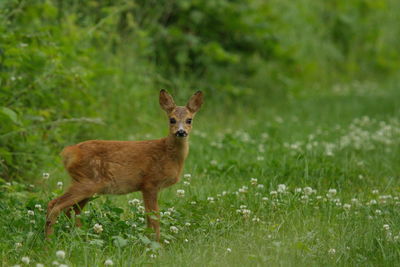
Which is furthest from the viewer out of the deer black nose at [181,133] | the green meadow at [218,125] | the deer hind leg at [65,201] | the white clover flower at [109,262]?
the deer black nose at [181,133]

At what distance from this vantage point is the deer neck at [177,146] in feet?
18.0

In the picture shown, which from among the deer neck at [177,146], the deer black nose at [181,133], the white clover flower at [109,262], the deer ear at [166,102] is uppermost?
the deer ear at [166,102]

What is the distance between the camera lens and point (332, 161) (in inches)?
282

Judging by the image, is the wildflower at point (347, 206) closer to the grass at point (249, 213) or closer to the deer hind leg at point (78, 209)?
the grass at point (249, 213)

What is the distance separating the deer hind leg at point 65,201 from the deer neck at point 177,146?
0.78 m

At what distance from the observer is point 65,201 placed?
16.1 feet

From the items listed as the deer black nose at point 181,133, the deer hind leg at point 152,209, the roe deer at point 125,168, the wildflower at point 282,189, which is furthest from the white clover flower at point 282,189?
the deer hind leg at point 152,209

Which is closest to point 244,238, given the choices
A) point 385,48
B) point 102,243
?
point 102,243

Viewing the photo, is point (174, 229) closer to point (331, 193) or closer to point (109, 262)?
point (109, 262)

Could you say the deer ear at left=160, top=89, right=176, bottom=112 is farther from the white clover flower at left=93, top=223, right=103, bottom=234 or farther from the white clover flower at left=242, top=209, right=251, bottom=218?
the white clover flower at left=93, top=223, right=103, bottom=234

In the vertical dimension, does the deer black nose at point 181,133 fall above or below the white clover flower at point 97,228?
above

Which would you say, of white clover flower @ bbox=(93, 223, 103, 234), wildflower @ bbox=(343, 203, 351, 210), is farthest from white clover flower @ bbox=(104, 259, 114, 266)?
wildflower @ bbox=(343, 203, 351, 210)

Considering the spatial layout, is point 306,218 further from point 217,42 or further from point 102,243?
point 217,42

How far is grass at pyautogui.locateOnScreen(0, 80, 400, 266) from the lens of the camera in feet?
14.6
